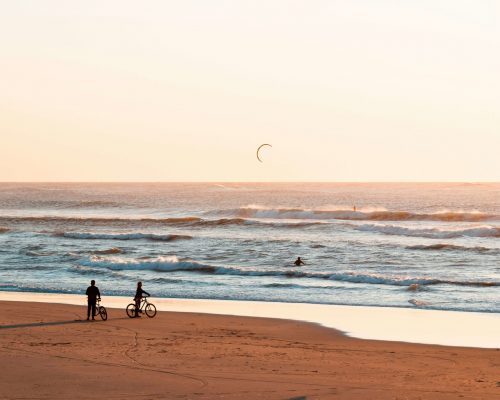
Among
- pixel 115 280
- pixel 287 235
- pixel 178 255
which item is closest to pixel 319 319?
pixel 115 280

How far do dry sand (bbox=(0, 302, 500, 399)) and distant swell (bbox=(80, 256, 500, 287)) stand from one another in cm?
1146

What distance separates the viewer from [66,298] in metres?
27.9

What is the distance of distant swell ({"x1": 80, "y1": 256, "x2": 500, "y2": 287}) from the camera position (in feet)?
105

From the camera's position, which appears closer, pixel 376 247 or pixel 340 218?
pixel 376 247

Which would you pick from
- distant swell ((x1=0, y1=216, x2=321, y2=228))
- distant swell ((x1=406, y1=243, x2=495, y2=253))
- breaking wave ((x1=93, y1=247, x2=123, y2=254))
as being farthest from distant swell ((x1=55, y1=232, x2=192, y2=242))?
distant swell ((x1=406, y1=243, x2=495, y2=253))

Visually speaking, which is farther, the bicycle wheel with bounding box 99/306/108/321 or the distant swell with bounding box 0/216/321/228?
the distant swell with bounding box 0/216/321/228

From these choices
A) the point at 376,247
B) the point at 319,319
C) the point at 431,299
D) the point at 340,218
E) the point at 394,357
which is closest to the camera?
the point at 394,357

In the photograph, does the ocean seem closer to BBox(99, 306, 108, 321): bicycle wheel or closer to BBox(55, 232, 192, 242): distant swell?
BBox(55, 232, 192, 242): distant swell

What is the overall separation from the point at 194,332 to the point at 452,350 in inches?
259

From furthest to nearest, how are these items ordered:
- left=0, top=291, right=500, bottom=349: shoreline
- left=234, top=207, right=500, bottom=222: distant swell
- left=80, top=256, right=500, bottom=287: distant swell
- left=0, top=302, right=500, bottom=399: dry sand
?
1. left=234, top=207, right=500, bottom=222: distant swell
2. left=80, top=256, right=500, bottom=287: distant swell
3. left=0, top=291, right=500, bottom=349: shoreline
4. left=0, top=302, right=500, bottom=399: dry sand

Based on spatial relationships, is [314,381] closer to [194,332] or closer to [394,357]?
[394,357]

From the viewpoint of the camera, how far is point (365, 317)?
23453mm

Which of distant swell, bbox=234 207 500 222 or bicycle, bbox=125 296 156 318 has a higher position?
distant swell, bbox=234 207 500 222

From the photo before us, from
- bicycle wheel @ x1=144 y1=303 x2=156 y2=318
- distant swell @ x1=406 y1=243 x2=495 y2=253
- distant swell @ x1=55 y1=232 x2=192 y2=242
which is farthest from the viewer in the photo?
distant swell @ x1=55 y1=232 x2=192 y2=242
